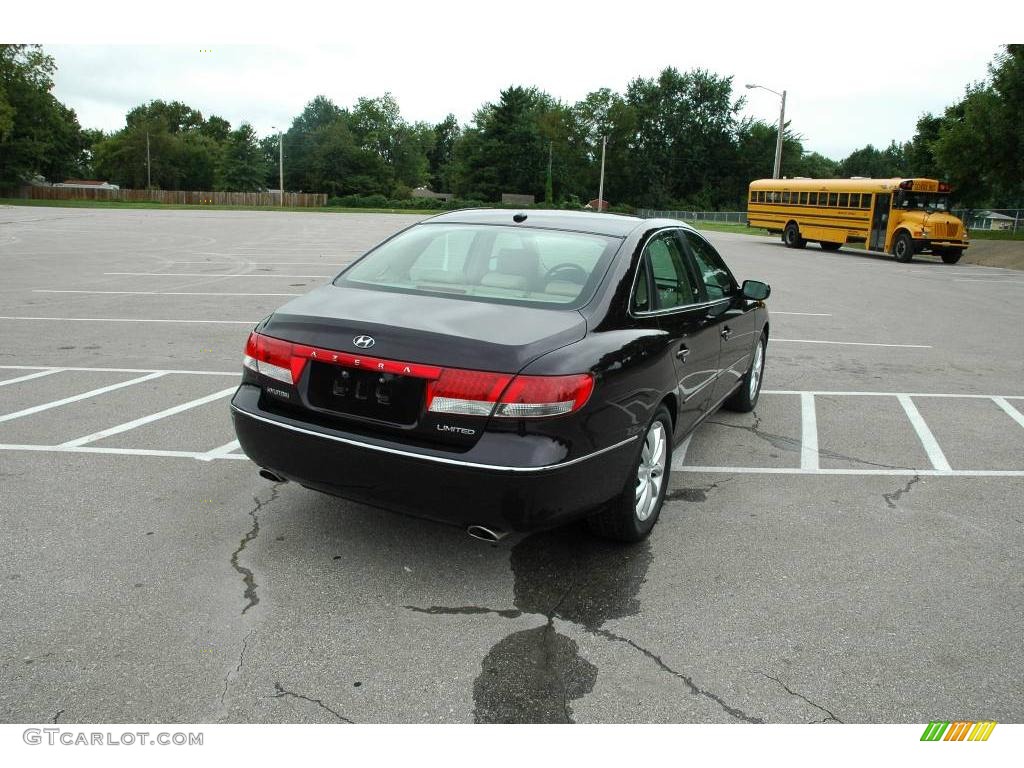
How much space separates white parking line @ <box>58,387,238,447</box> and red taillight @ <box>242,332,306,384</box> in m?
2.39

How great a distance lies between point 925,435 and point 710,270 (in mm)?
2263

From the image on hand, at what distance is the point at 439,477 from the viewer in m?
3.45

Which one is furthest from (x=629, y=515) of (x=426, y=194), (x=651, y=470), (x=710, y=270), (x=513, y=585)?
(x=426, y=194)

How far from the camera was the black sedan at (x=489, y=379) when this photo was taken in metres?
3.44

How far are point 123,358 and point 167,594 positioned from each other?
5581 mm

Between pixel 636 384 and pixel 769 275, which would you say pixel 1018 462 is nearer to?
pixel 636 384

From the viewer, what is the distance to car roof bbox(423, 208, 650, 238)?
468 centimetres

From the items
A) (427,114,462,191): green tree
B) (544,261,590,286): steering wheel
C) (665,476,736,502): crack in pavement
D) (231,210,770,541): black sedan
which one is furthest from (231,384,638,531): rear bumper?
(427,114,462,191): green tree

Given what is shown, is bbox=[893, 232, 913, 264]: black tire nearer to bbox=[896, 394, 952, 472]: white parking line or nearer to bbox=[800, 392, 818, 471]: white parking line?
bbox=[896, 394, 952, 472]: white parking line

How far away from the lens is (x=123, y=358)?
8586 mm

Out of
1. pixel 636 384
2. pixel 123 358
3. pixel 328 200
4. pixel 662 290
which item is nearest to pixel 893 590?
pixel 636 384

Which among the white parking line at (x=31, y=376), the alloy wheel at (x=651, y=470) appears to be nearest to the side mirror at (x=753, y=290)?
the alloy wheel at (x=651, y=470)

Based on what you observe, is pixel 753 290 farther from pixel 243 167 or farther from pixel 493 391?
pixel 243 167

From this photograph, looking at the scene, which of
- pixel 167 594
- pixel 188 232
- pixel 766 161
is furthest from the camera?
pixel 766 161
